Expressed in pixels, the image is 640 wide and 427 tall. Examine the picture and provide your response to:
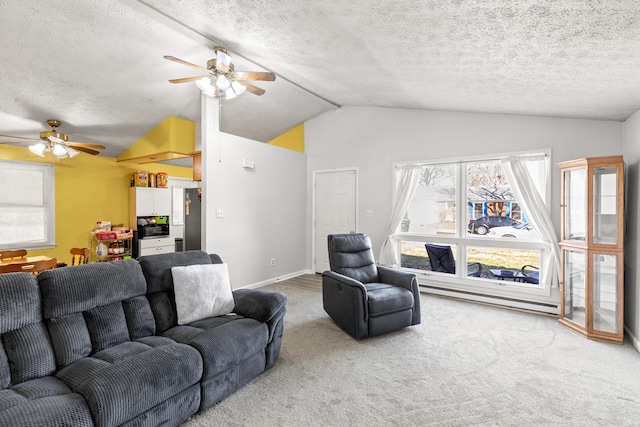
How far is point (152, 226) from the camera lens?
6.54 m

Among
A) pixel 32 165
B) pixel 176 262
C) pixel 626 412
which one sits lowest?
pixel 626 412

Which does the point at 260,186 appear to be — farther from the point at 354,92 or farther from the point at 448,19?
the point at 448,19

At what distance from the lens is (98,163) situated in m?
5.98

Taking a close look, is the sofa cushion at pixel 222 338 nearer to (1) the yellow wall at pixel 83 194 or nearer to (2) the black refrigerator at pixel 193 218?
(2) the black refrigerator at pixel 193 218

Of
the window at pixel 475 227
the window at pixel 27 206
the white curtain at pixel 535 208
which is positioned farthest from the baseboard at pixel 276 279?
the white curtain at pixel 535 208

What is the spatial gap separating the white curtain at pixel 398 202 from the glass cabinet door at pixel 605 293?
7.96ft

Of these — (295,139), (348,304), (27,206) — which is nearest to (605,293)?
(348,304)

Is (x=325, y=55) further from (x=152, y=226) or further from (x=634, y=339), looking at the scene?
(x=152, y=226)

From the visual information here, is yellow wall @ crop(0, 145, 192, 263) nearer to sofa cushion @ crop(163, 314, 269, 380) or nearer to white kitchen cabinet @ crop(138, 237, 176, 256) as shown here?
white kitchen cabinet @ crop(138, 237, 176, 256)

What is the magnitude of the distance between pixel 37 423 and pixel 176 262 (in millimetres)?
1423

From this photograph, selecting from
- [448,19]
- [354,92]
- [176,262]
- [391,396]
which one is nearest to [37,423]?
[176,262]

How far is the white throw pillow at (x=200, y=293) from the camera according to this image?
99.2 inches

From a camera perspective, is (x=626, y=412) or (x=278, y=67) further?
(x=278, y=67)

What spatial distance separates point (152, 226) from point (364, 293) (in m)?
5.17
